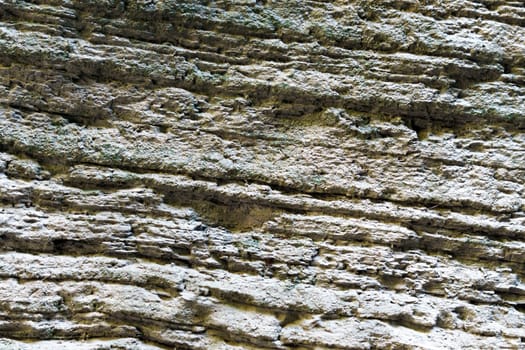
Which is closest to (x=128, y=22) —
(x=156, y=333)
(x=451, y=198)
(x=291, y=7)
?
(x=291, y=7)

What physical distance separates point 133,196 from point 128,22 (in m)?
0.82

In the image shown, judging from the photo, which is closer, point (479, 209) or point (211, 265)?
point (211, 265)

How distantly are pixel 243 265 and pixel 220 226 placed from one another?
19 cm

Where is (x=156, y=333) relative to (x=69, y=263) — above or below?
below

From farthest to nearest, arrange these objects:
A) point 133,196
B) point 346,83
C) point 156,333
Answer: point 346,83
point 133,196
point 156,333

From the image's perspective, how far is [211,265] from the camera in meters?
1.94

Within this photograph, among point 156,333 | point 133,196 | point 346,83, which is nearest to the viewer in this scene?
point 156,333

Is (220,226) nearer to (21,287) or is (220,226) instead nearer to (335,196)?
(335,196)

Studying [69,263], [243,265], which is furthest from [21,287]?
[243,265]

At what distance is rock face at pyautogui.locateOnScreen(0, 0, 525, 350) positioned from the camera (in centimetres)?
186

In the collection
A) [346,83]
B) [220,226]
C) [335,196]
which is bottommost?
[220,226]

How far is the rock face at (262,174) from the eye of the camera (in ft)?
6.11

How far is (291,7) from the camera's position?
2285mm

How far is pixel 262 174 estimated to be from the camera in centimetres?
206
